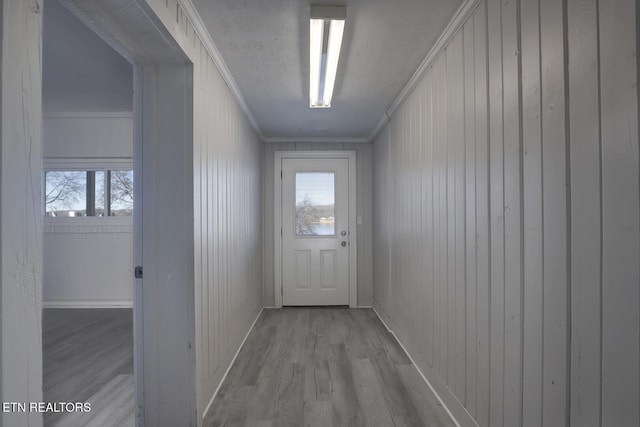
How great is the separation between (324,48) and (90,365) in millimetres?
3107

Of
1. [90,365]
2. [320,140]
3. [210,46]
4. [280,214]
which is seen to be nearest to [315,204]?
[280,214]

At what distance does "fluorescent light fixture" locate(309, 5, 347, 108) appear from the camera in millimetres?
1682

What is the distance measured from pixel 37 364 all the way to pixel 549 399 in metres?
1.62

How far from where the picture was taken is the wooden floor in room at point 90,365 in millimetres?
1959

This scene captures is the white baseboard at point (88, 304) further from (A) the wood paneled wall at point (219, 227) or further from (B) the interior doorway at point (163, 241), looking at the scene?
(B) the interior doorway at point (163, 241)

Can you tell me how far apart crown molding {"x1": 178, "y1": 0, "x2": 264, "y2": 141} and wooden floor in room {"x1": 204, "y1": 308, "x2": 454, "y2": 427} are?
231cm

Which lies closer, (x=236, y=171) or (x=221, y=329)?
(x=221, y=329)

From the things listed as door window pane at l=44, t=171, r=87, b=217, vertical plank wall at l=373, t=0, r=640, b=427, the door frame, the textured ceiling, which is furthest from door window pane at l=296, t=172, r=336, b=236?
door window pane at l=44, t=171, r=87, b=217

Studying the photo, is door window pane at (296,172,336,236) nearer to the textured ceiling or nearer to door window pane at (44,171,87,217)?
the textured ceiling

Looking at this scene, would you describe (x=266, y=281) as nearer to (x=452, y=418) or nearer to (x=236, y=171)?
(x=236, y=171)

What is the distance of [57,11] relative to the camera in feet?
6.34

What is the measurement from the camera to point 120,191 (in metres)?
4.24

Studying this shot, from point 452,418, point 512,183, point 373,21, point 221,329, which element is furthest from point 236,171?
point 452,418

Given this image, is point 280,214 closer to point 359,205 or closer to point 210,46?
point 359,205
